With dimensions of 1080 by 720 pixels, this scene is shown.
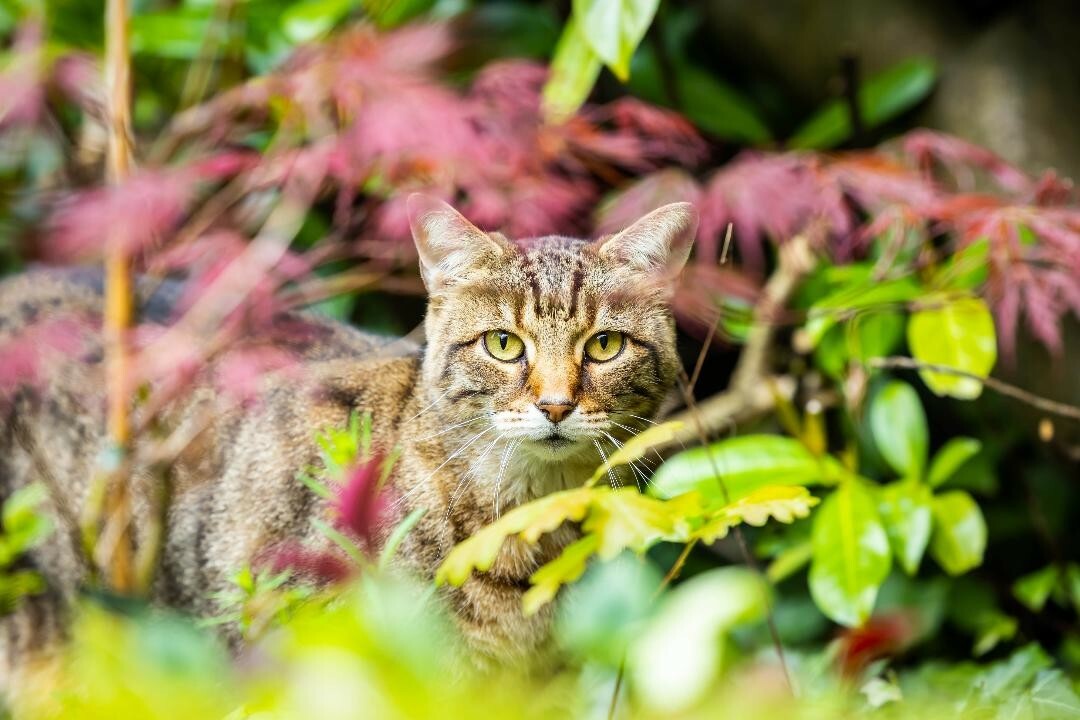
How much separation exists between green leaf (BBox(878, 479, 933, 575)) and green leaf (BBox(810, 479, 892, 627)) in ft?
0.35

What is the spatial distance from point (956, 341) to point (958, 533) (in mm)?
466

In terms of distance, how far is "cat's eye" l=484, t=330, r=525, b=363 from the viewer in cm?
196

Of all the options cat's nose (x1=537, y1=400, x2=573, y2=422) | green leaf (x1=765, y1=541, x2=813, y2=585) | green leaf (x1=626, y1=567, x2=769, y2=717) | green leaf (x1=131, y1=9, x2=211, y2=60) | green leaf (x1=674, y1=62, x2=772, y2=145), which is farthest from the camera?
green leaf (x1=674, y1=62, x2=772, y2=145)

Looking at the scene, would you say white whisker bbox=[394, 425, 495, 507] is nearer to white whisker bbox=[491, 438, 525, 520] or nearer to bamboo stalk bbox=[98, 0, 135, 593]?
white whisker bbox=[491, 438, 525, 520]

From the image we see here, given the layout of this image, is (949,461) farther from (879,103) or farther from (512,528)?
(512,528)

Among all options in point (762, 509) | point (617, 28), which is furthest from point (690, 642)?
point (617, 28)

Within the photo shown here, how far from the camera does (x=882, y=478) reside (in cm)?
324

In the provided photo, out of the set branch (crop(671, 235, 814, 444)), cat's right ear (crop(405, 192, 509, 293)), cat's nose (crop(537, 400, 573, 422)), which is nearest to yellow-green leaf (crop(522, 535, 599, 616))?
cat's nose (crop(537, 400, 573, 422))

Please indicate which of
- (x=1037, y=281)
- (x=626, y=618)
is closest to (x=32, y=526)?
(x=626, y=618)

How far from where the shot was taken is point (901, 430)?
2631 millimetres

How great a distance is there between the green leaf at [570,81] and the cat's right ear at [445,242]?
751mm

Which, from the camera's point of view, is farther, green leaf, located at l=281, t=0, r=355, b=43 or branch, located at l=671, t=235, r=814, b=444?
branch, located at l=671, t=235, r=814, b=444

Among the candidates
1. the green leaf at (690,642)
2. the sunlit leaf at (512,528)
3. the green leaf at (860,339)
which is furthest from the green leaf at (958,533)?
the green leaf at (690,642)

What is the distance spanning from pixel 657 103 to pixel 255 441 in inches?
73.4
